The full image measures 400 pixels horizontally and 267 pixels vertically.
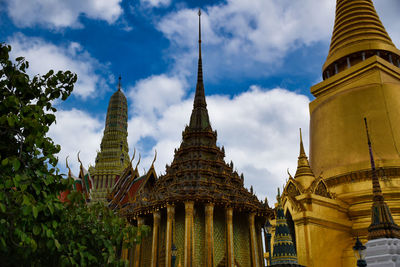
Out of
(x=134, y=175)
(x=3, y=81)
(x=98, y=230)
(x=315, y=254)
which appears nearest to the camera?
(x=3, y=81)

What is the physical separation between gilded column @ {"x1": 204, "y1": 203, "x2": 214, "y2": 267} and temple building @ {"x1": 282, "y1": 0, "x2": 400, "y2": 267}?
316 cm

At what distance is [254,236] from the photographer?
1880 centimetres

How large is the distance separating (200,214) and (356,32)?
14.8 meters

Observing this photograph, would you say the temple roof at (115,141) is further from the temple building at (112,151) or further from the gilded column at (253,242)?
the gilded column at (253,242)

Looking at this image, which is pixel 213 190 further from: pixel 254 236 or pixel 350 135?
pixel 350 135

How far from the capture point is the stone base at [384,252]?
1053 centimetres

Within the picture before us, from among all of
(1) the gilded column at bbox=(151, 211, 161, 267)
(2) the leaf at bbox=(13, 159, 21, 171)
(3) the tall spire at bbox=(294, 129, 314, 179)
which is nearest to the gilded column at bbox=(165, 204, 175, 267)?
(1) the gilded column at bbox=(151, 211, 161, 267)

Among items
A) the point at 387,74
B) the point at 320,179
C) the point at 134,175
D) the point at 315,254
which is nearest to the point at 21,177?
the point at 315,254

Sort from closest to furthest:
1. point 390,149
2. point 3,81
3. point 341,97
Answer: point 3,81 < point 390,149 < point 341,97

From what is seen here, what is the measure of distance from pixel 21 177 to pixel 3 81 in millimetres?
1538

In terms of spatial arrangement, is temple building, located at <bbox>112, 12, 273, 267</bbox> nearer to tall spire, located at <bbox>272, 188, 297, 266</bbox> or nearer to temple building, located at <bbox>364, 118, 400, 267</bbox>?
A: temple building, located at <bbox>364, 118, 400, 267</bbox>

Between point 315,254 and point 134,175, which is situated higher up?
point 134,175

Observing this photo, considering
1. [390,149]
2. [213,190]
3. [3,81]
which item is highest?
[390,149]

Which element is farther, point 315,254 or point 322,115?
point 322,115
